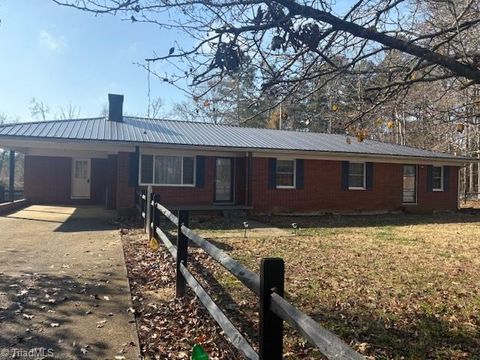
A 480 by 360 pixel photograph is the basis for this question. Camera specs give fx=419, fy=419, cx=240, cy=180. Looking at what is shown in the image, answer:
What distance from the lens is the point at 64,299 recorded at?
536 cm

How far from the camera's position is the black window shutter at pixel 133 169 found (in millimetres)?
15891

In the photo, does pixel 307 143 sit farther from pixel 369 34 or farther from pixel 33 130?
pixel 369 34

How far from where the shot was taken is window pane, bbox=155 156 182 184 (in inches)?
657

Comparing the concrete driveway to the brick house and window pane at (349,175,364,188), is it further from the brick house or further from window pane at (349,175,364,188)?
window pane at (349,175,364,188)

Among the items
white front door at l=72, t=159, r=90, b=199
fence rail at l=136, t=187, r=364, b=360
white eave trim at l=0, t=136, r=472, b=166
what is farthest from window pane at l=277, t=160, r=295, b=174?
fence rail at l=136, t=187, r=364, b=360

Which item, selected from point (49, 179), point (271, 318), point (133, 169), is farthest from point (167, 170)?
point (271, 318)

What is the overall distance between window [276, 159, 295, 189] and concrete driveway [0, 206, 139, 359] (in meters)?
9.33

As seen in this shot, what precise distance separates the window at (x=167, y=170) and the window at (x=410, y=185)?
1119 centimetres

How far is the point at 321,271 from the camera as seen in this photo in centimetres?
759

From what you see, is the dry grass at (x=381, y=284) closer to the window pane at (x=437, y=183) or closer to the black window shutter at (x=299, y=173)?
the black window shutter at (x=299, y=173)

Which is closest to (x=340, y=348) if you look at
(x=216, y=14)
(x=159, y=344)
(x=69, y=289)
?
(x=159, y=344)

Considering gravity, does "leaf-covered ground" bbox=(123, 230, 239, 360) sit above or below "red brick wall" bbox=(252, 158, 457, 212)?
below

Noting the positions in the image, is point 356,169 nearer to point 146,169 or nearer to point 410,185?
point 410,185

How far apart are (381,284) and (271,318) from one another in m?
4.73
